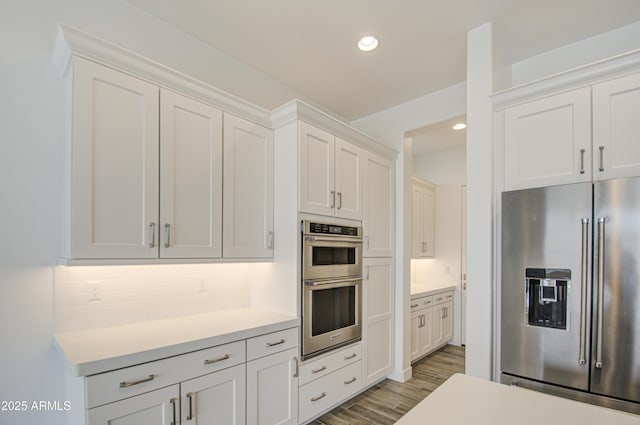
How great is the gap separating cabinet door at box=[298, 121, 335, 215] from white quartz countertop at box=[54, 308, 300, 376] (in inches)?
35.4

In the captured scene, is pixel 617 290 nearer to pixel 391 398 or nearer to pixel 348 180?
pixel 348 180

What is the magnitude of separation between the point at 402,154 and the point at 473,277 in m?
1.66

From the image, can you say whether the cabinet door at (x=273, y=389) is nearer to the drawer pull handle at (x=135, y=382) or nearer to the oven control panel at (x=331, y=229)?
the drawer pull handle at (x=135, y=382)

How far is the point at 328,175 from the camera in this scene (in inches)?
108

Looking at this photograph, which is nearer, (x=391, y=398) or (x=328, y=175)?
(x=328, y=175)

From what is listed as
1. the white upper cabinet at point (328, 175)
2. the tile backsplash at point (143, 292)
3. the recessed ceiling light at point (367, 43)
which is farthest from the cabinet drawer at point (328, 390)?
the recessed ceiling light at point (367, 43)

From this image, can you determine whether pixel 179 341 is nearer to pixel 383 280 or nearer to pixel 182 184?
pixel 182 184

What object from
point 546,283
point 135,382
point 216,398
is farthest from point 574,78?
point 135,382

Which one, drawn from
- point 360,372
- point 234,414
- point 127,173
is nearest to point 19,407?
point 234,414

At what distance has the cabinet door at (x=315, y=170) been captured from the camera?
2.52 m

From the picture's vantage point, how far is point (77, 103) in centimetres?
168

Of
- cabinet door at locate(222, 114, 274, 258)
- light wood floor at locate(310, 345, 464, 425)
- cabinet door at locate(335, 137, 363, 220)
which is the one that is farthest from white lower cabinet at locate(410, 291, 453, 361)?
cabinet door at locate(222, 114, 274, 258)

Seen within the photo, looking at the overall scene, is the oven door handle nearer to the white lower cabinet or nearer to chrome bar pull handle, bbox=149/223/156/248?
chrome bar pull handle, bbox=149/223/156/248

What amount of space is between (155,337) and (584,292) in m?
2.41
